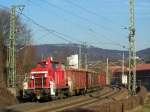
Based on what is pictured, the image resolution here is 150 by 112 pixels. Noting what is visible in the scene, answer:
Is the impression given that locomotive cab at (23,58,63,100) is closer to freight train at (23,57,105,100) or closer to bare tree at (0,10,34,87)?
freight train at (23,57,105,100)

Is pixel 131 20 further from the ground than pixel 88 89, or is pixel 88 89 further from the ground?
pixel 131 20

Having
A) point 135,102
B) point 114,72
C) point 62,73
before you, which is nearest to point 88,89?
point 62,73

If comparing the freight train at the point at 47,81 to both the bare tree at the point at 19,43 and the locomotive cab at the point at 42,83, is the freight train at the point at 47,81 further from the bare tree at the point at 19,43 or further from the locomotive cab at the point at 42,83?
the bare tree at the point at 19,43

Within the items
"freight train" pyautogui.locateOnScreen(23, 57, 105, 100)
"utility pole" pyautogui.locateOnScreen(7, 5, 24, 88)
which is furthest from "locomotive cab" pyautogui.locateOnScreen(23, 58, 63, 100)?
"utility pole" pyautogui.locateOnScreen(7, 5, 24, 88)

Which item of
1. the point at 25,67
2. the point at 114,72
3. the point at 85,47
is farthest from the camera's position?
the point at 114,72

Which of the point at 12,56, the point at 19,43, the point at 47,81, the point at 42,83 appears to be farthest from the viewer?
the point at 19,43

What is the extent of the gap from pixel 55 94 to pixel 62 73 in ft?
10.7

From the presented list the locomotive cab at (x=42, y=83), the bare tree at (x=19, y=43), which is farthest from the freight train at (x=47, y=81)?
the bare tree at (x=19, y=43)

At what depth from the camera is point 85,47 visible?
312ft

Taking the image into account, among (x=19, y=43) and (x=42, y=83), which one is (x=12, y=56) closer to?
(x=42, y=83)

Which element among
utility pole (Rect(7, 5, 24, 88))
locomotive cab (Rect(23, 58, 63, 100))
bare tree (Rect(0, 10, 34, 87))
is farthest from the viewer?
bare tree (Rect(0, 10, 34, 87))

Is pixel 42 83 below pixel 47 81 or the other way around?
below

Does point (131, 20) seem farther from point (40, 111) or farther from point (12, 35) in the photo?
point (40, 111)

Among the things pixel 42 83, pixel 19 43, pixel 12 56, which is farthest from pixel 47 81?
pixel 19 43
